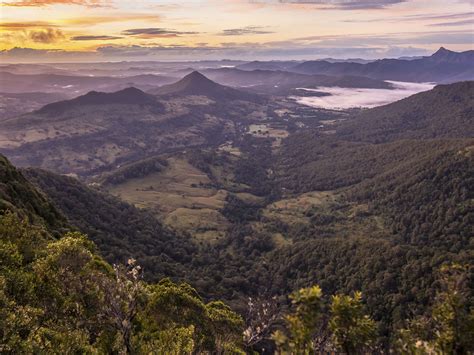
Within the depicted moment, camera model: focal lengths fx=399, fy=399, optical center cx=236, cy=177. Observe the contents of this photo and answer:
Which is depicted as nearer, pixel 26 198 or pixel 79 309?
pixel 79 309

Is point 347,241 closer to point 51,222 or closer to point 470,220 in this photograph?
point 470,220

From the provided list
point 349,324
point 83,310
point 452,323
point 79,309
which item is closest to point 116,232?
point 83,310

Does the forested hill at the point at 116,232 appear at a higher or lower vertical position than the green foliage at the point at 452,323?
lower

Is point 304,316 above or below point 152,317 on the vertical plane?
above

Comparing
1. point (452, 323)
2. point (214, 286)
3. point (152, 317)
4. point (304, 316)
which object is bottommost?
point (214, 286)

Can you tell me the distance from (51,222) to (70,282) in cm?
5898

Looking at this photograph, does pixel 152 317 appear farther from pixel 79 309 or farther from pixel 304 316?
pixel 304 316

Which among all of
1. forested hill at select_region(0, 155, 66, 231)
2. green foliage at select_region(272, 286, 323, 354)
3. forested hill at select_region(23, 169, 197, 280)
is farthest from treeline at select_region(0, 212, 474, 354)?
forested hill at select_region(23, 169, 197, 280)

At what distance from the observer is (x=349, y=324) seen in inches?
818

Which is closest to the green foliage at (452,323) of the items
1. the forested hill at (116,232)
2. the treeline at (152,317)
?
the treeline at (152,317)

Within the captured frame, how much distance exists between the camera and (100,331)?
112 ft

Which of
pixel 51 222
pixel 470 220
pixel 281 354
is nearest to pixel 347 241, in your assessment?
pixel 470 220

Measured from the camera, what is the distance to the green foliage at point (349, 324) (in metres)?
20.4

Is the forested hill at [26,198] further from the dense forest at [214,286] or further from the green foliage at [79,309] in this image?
the green foliage at [79,309]
